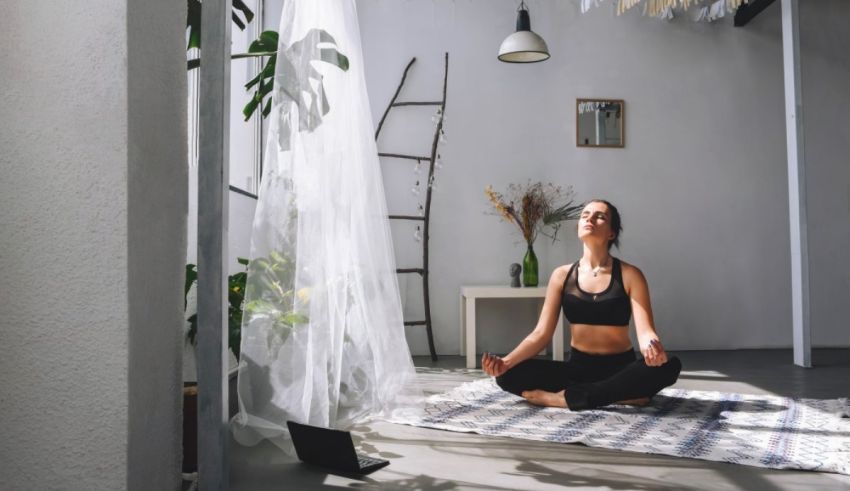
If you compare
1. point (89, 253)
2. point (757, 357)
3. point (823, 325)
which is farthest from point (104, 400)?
point (823, 325)

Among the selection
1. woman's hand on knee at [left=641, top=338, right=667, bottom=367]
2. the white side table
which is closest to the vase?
the white side table

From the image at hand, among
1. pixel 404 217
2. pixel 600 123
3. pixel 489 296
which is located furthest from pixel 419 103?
pixel 489 296

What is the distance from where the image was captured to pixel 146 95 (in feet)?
5.46

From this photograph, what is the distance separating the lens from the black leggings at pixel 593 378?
317 cm

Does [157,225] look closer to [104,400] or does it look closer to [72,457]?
[104,400]

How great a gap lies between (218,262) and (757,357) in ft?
14.7

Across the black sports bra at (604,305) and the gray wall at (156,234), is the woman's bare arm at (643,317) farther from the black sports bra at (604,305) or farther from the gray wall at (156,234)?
the gray wall at (156,234)

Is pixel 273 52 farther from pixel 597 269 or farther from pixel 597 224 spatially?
pixel 597 269

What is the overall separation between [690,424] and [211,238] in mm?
2181

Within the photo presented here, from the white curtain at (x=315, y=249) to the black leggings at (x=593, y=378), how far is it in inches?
33.1

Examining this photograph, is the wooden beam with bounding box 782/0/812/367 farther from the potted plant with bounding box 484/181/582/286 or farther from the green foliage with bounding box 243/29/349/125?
the green foliage with bounding box 243/29/349/125

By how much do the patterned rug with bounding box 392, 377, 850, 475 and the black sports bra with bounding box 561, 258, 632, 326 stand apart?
0.44m

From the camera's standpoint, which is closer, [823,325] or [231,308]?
[231,308]

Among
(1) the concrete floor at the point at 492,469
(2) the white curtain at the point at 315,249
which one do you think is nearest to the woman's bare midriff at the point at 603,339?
(1) the concrete floor at the point at 492,469
